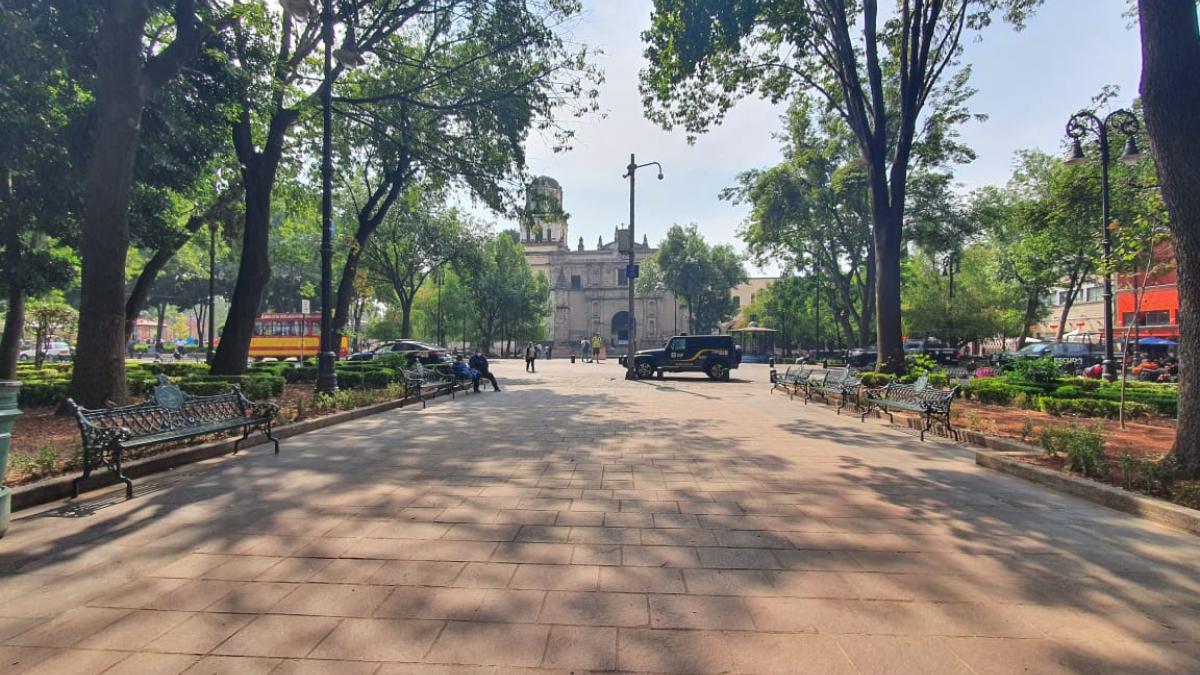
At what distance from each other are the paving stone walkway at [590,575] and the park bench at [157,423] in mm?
401

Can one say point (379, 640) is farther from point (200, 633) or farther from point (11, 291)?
point (11, 291)

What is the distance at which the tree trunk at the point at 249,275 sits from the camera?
13.5 m

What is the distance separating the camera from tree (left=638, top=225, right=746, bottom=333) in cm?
5106

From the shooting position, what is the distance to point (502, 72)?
1484 cm

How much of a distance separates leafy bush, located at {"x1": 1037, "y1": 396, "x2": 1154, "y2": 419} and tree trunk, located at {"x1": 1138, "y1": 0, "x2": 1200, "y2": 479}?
5.83 metres

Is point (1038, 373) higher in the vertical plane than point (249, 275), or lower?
lower

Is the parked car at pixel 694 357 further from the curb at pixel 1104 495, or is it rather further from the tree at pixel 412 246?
the tree at pixel 412 246

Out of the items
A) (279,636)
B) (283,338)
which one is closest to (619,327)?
(283,338)

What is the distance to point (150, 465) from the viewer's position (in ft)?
19.0

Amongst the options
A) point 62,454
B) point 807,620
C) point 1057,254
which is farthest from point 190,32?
point 1057,254

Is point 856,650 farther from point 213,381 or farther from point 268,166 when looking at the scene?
point 268,166

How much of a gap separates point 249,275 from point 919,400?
15028 mm

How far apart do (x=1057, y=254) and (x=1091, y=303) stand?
22749 millimetres

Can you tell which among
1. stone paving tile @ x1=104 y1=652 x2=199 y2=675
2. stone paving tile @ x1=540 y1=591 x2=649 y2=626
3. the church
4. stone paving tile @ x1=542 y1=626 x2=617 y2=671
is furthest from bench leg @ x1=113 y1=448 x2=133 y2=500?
the church
